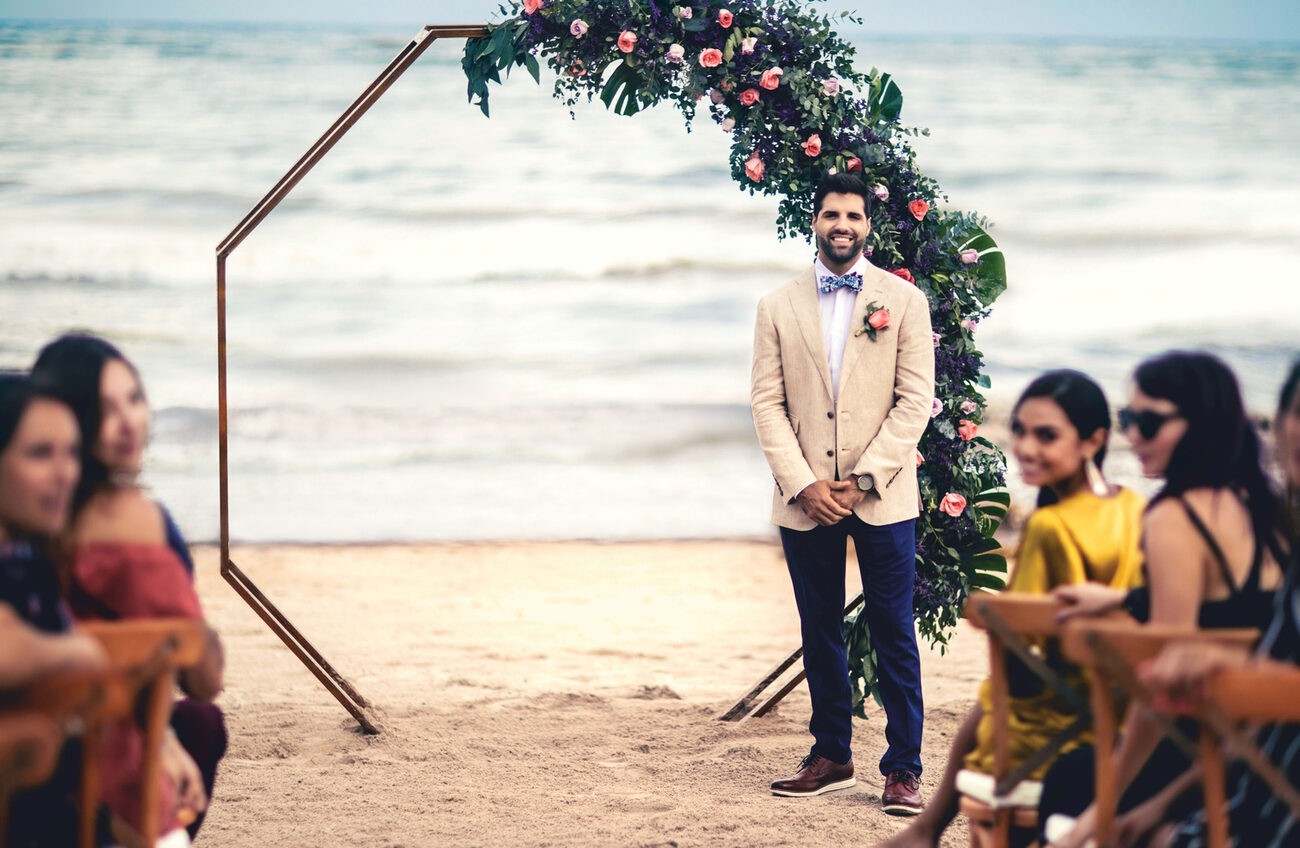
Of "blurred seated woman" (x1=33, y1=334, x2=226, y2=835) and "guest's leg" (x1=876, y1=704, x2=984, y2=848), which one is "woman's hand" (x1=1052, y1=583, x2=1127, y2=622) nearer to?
"guest's leg" (x1=876, y1=704, x2=984, y2=848)

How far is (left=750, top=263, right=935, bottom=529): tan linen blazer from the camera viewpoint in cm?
366

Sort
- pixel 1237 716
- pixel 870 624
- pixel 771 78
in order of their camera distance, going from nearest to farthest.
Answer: pixel 1237 716
pixel 870 624
pixel 771 78

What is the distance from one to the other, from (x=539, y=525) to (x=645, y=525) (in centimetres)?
94

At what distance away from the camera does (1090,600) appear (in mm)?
2141

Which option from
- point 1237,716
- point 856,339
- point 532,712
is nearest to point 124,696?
point 1237,716

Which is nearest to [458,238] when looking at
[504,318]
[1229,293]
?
[504,318]

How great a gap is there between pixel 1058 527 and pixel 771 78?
2.26 m

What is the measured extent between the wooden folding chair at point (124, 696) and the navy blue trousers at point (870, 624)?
2.17 meters

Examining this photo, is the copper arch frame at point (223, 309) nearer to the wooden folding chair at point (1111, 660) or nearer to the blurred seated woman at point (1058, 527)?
the blurred seated woman at point (1058, 527)

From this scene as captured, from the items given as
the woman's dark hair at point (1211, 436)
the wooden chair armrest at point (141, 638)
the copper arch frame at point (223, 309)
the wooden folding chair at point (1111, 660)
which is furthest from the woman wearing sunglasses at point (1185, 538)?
the copper arch frame at point (223, 309)

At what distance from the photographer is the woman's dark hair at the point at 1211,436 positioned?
6.74 feet

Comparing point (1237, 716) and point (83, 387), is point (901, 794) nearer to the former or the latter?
point (1237, 716)

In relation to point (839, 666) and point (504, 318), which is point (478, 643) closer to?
point (839, 666)

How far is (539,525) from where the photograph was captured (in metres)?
10.7
